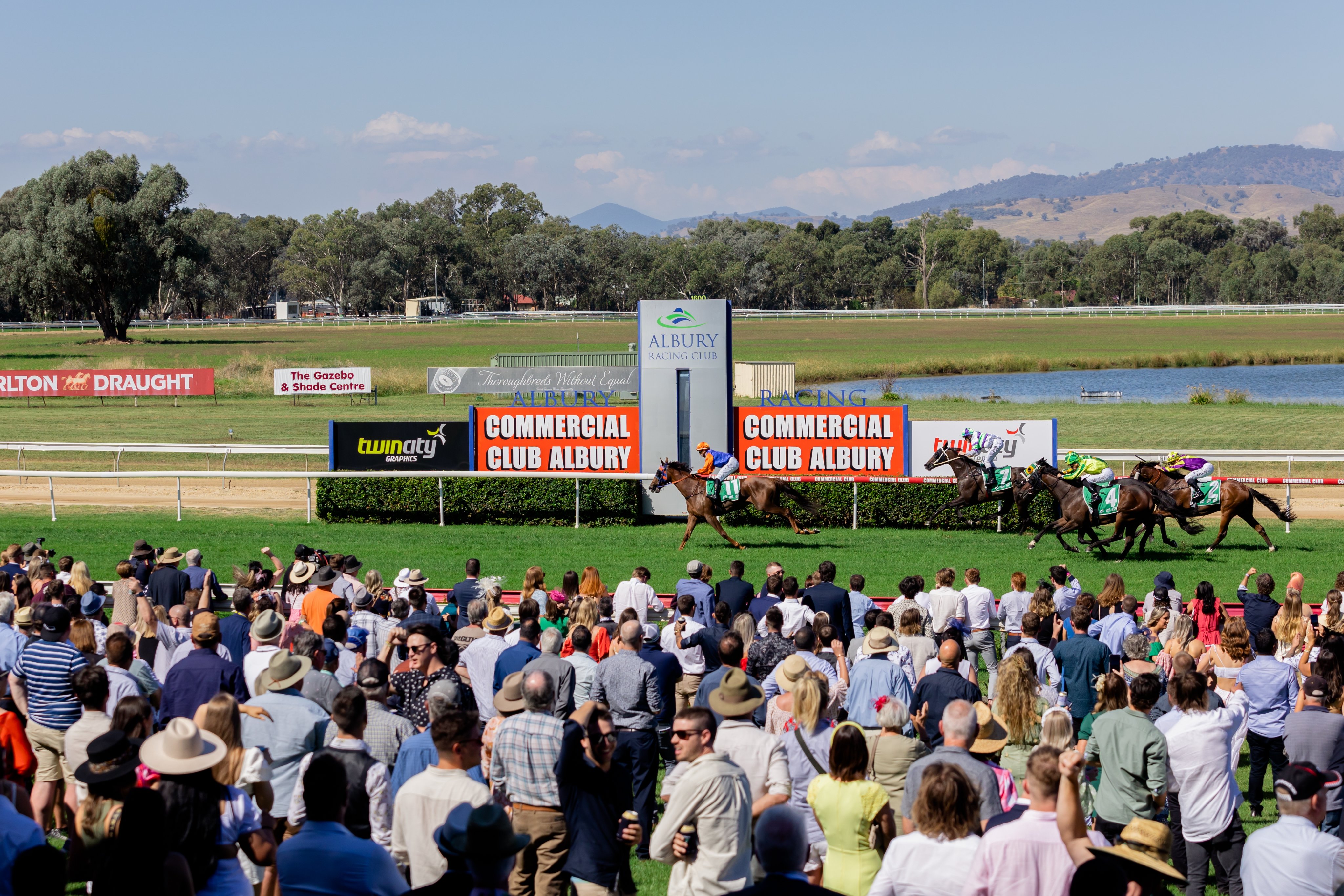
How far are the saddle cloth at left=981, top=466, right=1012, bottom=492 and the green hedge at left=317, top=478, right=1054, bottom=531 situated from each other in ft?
4.58

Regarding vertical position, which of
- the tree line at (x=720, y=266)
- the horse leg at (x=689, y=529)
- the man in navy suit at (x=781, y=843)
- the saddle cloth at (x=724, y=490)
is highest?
the tree line at (x=720, y=266)

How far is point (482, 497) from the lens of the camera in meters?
16.9

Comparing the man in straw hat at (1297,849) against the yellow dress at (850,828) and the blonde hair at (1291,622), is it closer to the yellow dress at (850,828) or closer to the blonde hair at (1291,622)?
the yellow dress at (850,828)

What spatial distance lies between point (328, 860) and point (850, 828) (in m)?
1.63

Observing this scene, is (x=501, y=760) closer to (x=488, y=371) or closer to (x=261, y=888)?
(x=261, y=888)

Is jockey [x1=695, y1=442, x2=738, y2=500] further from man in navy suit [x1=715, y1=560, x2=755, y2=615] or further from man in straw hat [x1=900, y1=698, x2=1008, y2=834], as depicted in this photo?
man in straw hat [x1=900, y1=698, x2=1008, y2=834]

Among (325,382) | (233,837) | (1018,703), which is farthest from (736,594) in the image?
(325,382)

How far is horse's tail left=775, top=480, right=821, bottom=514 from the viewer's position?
15.4 meters

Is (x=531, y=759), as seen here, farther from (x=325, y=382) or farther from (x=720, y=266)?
(x=720, y=266)

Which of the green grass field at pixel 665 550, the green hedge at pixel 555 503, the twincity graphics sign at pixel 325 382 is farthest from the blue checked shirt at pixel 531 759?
the twincity graphics sign at pixel 325 382

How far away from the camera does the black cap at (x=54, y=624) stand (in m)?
5.58

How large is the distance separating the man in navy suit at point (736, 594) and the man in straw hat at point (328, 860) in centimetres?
486

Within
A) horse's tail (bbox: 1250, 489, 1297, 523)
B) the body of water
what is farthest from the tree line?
horse's tail (bbox: 1250, 489, 1297, 523)

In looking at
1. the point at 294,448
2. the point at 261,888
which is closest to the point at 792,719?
the point at 261,888
